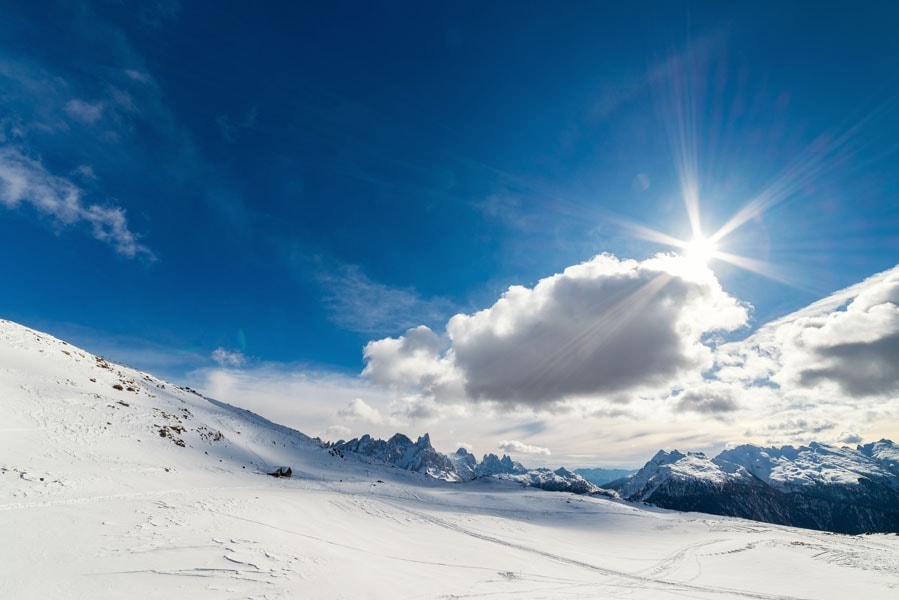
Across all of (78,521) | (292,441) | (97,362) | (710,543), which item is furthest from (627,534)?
(97,362)

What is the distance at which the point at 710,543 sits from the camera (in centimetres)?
3956

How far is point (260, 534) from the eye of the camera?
1917 centimetres

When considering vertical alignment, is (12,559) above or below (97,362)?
below

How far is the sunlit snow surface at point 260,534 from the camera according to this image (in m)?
14.0

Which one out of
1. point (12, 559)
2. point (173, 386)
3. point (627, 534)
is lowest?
point (627, 534)

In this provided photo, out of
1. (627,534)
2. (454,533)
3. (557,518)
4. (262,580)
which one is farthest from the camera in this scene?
(557,518)

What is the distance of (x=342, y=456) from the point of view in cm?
7112

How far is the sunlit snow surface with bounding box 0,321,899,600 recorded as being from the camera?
1405cm

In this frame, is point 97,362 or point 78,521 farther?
point 97,362

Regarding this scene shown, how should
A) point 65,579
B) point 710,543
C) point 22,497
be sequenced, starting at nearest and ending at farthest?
1. point 65,579
2. point 22,497
3. point 710,543

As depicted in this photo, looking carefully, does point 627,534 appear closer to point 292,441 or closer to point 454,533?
point 454,533

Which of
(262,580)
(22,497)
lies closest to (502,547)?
(262,580)

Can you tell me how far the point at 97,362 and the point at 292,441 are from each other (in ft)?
99.1

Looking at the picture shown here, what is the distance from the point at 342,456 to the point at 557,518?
3924 cm
